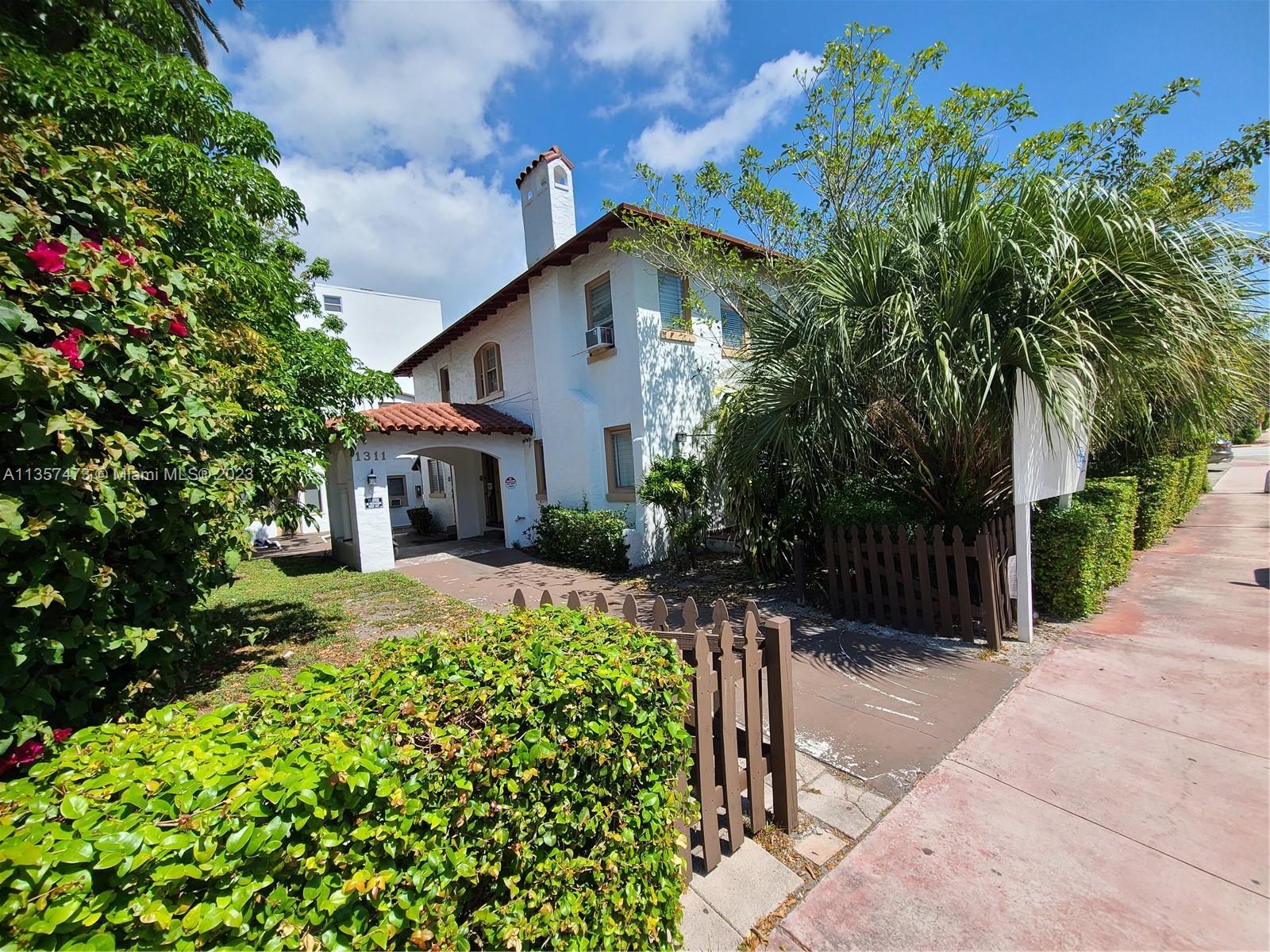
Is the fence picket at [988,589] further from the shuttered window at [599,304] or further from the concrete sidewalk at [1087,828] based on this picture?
the shuttered window at [599,304]

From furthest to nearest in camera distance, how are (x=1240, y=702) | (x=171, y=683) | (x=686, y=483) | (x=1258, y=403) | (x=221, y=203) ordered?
(x=686, y=483) < (x=1258, y=403) < (x=221, y=203) < (x=1240, y=702) < (x=171, y=683)

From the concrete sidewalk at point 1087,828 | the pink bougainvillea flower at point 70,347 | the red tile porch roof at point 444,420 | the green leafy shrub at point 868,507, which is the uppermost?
the red tile porch roof at point 444,420

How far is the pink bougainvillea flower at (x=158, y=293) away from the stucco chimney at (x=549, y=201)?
39.2ft

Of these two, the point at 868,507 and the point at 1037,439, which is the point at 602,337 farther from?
the point at 1037,439

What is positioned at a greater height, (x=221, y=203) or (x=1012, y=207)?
(x=221, y=203)

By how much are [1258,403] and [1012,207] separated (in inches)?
261

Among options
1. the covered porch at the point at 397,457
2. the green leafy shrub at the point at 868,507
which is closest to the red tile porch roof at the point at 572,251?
the covered porch at the point at 397,457

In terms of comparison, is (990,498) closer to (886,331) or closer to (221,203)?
(886,331)

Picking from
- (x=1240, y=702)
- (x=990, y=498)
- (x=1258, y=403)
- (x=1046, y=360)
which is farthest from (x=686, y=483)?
(x=1258, y=403)

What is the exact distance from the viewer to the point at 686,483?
33.3 ft

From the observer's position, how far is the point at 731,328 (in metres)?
12.6

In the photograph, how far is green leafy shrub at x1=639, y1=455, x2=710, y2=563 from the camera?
9.80 meters

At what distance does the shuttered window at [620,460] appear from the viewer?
1138 cm

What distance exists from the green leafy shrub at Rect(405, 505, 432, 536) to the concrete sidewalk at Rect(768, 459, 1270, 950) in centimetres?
1835
